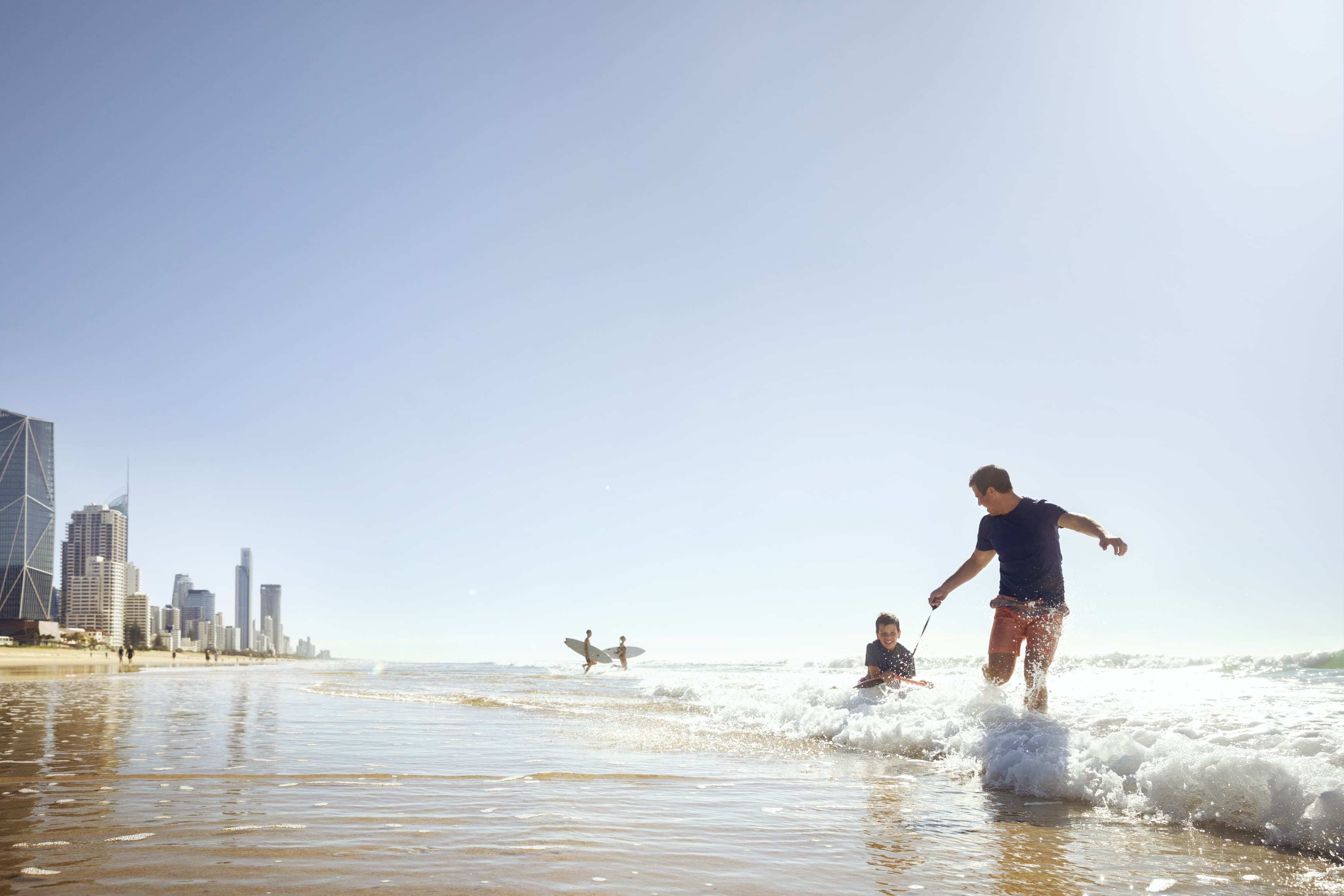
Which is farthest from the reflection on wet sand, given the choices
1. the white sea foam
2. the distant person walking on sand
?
the distant person walking on sand

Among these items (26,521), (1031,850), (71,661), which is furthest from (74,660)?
(26,521)

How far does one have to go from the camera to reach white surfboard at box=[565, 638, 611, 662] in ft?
116

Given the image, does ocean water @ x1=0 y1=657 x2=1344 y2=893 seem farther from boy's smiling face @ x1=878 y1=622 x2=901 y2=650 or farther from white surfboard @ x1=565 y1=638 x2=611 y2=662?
white surfboard @ x1=565 y1=638 x2=611 y2=662

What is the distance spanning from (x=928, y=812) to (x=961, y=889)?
1.53 m

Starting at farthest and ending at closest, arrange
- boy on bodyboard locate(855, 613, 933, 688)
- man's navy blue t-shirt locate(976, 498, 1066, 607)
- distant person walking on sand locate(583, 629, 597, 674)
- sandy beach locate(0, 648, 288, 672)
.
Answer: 1. sandy beach locate(0, 648, 288, 672)
2. distant person walking on sand locate(583, 629, 597, 674)
3. boy on bodyboard locate(855, 613, 933, 688)
4. man's navy blue t-shirt locate(976, 498, 1066, 607)

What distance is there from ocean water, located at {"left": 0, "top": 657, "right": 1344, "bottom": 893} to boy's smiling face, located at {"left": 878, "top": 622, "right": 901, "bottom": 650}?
0.70 m

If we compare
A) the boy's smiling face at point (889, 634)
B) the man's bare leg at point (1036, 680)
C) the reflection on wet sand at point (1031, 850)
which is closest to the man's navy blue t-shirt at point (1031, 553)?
the man's bare leg at point (1036, 680)

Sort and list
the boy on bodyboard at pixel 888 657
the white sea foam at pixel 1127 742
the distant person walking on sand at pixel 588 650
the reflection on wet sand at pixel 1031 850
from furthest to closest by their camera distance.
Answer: the distant person walking on sand at pixel 588 650 → the boy on bodyboard at pixel 888 657 → the white sea foam at pixel 1127 742 → the reflection on wet sand at pixel 1031 850

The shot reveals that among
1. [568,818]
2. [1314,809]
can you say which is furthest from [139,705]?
[1314,809]

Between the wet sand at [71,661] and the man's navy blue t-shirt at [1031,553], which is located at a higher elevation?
the man's navy blue t-shirt at [1031,553]

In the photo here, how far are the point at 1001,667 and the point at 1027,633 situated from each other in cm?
39

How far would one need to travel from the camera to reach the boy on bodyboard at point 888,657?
354 inches

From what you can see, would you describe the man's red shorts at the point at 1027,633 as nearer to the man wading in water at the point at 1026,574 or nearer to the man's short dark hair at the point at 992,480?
the man wading in water at the point at 1026,574

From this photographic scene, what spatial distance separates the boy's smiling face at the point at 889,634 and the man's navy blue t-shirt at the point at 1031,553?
253 centimetres
